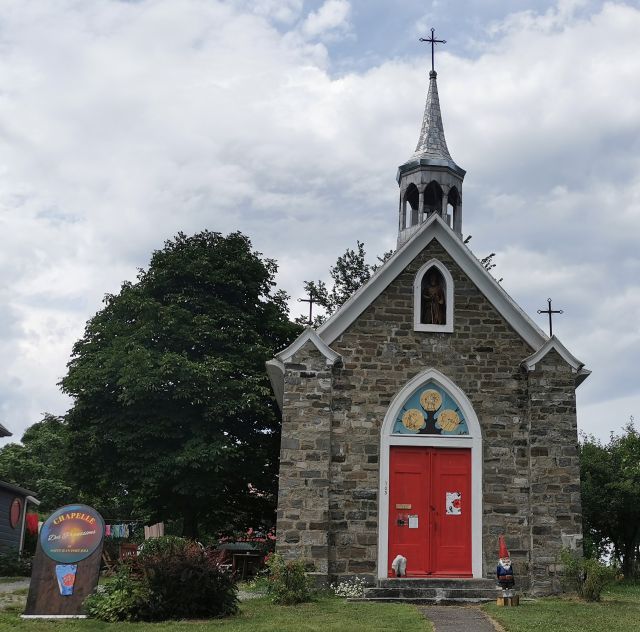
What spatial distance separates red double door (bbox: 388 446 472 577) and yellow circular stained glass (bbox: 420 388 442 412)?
0.90 metres

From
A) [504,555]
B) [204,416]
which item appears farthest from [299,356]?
[204,416]

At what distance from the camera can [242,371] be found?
1063 inches

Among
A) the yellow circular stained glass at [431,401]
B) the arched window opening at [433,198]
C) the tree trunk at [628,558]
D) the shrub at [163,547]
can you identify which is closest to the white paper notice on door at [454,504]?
the yellow circular stained glass at [431,401]

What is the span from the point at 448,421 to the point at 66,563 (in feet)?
27.5

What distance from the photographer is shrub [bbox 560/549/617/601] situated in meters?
15.3

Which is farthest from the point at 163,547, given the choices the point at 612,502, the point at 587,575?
the point at 612,502

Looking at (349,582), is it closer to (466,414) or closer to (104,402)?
(466,414)

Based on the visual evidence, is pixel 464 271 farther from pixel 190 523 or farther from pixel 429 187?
pixel 190 523

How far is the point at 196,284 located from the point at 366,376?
12.0m

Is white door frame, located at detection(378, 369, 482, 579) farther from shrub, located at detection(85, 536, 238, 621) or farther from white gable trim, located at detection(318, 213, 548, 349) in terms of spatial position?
shrub, located at detection(85, 536, 238, 621)

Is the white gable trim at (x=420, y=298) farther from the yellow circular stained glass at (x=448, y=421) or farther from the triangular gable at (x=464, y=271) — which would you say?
the yellow circular stained glass at (x=448, y=421)

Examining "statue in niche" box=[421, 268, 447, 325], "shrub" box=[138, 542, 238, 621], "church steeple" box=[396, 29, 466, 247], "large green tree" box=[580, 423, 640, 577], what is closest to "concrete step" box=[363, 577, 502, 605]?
"shrub" box=[138, 542, 238, 621]

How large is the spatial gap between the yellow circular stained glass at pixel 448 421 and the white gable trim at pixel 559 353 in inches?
74.7

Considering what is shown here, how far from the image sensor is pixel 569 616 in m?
13.0
